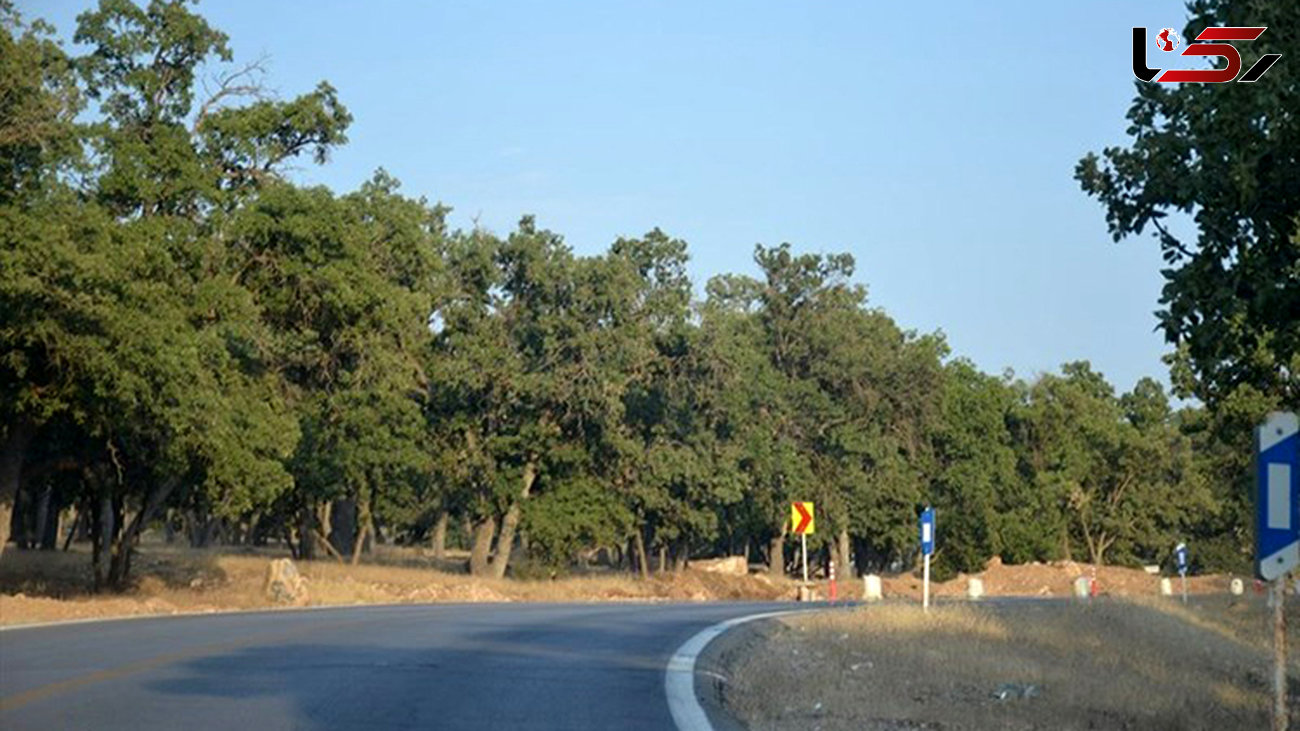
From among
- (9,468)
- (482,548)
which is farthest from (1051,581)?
(9,468)

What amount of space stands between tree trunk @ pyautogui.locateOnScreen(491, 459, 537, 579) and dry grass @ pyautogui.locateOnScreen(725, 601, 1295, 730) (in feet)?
85.5

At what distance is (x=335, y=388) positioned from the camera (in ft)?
160

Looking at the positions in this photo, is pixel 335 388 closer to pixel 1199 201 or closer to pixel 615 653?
pixel 615 653

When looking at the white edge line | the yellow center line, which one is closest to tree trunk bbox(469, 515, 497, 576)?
the white edge line

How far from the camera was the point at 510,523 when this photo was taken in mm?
58531

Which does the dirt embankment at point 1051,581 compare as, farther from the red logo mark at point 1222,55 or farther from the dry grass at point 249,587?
the red logo mark at point 1222,55

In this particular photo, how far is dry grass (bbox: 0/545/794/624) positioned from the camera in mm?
31469

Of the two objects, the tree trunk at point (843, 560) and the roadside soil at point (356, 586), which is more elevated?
the tree trunk at point (843, 560)

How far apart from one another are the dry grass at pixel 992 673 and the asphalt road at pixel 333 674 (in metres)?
1.53

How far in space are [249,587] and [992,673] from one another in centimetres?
2361

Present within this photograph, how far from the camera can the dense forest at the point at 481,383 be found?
29.3 metres

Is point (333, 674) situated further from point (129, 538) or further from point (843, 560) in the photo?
point (843, 560)

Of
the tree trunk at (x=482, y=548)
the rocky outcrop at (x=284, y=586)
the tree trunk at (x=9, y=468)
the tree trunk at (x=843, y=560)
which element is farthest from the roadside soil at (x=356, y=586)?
the tree trunk at (x=843, y=560)

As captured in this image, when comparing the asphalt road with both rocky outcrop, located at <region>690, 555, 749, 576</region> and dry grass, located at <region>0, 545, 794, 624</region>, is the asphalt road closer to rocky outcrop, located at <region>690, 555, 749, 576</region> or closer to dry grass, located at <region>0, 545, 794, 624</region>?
dry grass, located at <region>0, 545, 794, 624</region>
